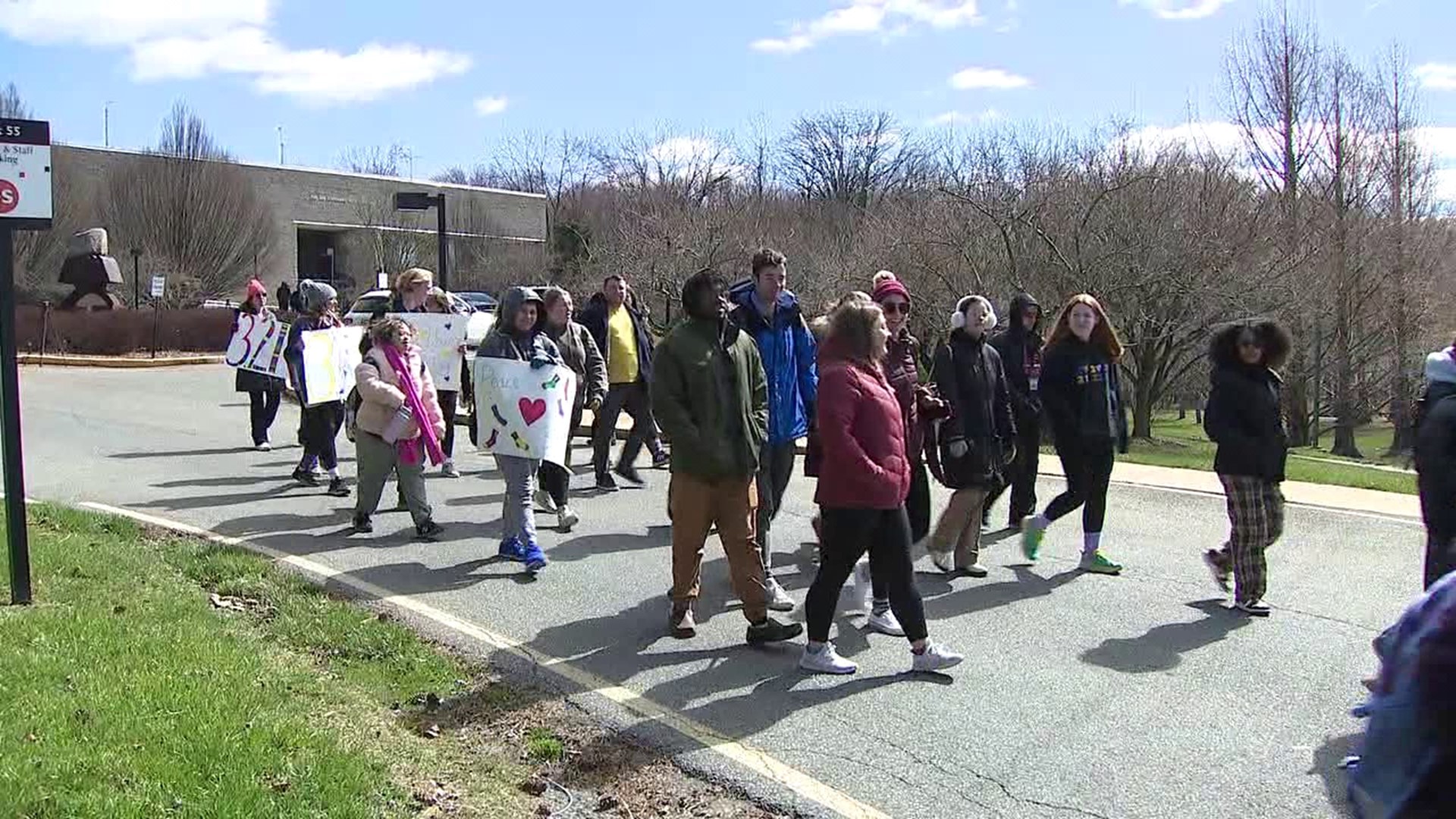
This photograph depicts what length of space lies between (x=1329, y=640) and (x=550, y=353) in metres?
4.94

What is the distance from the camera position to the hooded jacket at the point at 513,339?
25.0 feet

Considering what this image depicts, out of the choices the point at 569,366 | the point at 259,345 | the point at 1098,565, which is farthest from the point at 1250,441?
the point at 259,345

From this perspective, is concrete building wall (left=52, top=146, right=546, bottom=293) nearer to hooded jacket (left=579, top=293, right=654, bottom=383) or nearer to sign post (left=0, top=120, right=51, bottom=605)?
hooded jacket (left=579, top=293, right=654, bottom=383)

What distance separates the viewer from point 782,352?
688 centimetres

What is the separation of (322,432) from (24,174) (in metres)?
4.90

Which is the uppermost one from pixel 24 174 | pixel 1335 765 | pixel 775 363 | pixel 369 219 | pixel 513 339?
pixel 369 219

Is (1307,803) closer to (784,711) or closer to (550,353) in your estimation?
(784,711)

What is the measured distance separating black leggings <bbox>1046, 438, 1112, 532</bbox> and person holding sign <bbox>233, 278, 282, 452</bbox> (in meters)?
9.05

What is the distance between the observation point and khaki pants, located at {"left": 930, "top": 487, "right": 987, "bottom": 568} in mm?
7426

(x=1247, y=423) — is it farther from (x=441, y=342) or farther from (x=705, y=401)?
(x=441, y=342)

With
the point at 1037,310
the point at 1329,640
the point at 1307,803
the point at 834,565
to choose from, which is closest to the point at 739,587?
the point at 834,565

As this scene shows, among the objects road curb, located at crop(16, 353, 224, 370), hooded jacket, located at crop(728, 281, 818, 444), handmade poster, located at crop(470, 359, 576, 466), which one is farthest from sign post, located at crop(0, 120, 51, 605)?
road curb, located at crop(16, 353, 224, 370)

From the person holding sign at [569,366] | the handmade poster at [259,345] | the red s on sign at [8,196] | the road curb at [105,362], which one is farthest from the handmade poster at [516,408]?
the road curb at [105,362]

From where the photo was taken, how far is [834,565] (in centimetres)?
559
